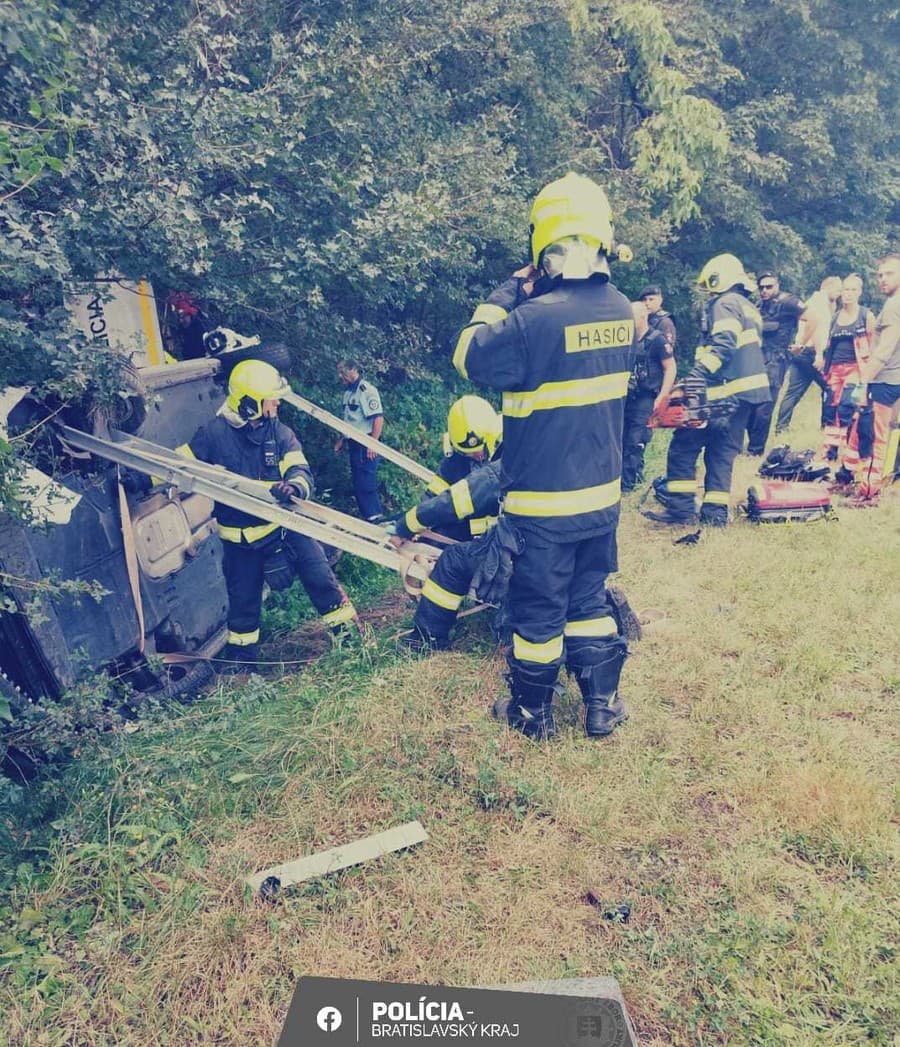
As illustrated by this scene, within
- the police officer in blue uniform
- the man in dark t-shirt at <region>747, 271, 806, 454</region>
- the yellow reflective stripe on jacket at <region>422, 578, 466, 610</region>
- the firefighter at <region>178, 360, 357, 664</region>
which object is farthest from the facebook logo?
the man in dark t-shirt at <region>747, 271, 806, 454</region>

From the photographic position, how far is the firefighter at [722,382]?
615 centimetres

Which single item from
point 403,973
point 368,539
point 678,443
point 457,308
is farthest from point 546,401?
point 457,308

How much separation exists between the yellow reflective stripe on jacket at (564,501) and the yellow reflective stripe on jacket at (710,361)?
3285 mm

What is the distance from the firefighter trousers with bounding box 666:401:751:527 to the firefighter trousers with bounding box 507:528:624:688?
317 centimetres

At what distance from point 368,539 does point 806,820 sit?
259cm

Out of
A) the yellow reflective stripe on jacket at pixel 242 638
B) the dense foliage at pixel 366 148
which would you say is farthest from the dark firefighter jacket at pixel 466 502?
the dense foliage at pixel 366 148

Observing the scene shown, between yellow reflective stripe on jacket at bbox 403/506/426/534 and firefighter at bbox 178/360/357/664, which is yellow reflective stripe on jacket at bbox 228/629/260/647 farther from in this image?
yellow reflective stripe on jacket at bbox 403/506/426/534

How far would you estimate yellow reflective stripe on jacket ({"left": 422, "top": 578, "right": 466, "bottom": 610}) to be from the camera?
4105 millimetres

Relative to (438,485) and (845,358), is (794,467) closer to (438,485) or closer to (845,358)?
(845,358)

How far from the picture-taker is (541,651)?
340 cm

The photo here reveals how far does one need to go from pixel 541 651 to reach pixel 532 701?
273 millimetres

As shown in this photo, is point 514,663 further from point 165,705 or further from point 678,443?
point 678,443

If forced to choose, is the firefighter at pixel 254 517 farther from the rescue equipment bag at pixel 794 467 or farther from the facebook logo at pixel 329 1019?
the rescue equipment bag at pixel 794 467

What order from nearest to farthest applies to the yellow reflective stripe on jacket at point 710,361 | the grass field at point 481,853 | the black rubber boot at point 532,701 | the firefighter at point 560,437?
the grass field at point 481,853 → the firefighter at point 560,437 → the black rubber boot at point 532,701 → the yellow reflective stripe on jacket at point 710,361
